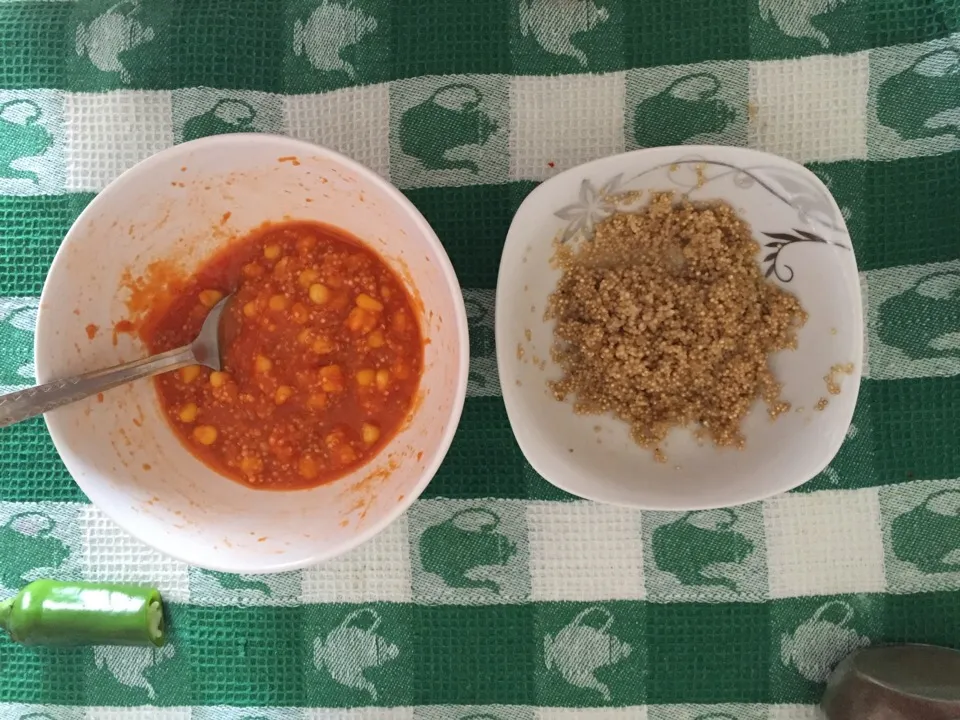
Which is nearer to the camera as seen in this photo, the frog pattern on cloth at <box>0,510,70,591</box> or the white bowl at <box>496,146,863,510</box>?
the white bowl at <box>496,146,863,510</box>

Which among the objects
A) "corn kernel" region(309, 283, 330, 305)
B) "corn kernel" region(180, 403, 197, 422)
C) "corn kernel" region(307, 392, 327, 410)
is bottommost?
"corn kernel" region(180, 403, 197, 422)

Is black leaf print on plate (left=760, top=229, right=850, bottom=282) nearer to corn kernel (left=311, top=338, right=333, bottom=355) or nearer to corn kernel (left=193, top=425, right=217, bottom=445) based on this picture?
corn kernel (left=311, top=338, right=333, bottom=355)

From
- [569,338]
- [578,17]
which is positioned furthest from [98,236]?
[578,17]

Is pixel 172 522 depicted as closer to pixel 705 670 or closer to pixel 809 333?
pixel 705 670

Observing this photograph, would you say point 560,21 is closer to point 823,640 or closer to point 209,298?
point 209,298

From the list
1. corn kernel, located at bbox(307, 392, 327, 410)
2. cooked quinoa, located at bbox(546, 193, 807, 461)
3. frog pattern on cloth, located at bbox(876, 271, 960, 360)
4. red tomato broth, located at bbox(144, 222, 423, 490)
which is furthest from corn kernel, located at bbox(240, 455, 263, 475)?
frog pattern on cloth, located at bbox(876, 271, 960, 360)

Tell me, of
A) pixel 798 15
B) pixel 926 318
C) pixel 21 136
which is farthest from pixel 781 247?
pixel 21 136

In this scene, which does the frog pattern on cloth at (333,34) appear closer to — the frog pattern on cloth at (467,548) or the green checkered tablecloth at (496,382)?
the green checkered tablecloth at (496,382)

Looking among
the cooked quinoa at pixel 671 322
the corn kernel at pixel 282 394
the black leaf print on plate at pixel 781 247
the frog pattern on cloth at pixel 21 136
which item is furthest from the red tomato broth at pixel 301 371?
the black leaf print on plate at pixel 781 247
